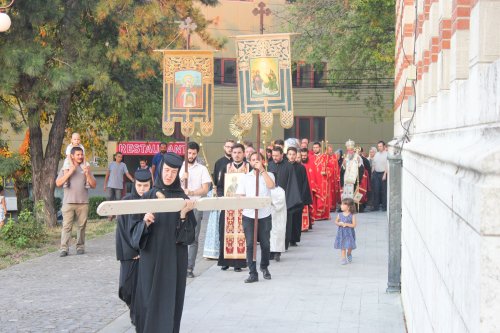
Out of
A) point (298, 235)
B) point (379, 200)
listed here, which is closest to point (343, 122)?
point (379, 200)

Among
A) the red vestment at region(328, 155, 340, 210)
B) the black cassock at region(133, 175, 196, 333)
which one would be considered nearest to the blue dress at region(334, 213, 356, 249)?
the black cassock at region(133, 175, 196, 333)

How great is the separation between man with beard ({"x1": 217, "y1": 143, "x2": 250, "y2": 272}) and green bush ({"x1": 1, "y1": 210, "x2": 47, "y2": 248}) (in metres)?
4.46

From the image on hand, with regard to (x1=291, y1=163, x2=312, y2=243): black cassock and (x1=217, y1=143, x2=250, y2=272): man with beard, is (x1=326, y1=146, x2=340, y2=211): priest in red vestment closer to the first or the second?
(x1=291, y1=163, x2=312, y2=243): black cassock

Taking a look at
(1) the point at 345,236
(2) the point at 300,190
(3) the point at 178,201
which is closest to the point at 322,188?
(2) the point at 300,190

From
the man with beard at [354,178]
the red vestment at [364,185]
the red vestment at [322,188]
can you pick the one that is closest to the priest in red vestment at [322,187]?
the red vestment at [322,188]

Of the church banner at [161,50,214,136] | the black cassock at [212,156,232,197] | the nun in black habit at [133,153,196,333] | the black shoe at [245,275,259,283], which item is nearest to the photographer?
the nun in black habit at [133,153,196,333]

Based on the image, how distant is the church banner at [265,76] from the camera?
1299cm

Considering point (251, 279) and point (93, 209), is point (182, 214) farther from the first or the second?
point (93, 209)

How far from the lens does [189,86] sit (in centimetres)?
1288

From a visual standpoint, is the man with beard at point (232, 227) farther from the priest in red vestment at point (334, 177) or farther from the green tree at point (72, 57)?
the priest in red vestment at point (334, 177)

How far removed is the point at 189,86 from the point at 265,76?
3.36ft

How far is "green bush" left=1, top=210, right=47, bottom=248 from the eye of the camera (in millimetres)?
17742

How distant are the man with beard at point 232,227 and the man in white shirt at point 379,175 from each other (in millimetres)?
11859

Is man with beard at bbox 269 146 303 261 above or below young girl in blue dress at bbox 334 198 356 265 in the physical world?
above
